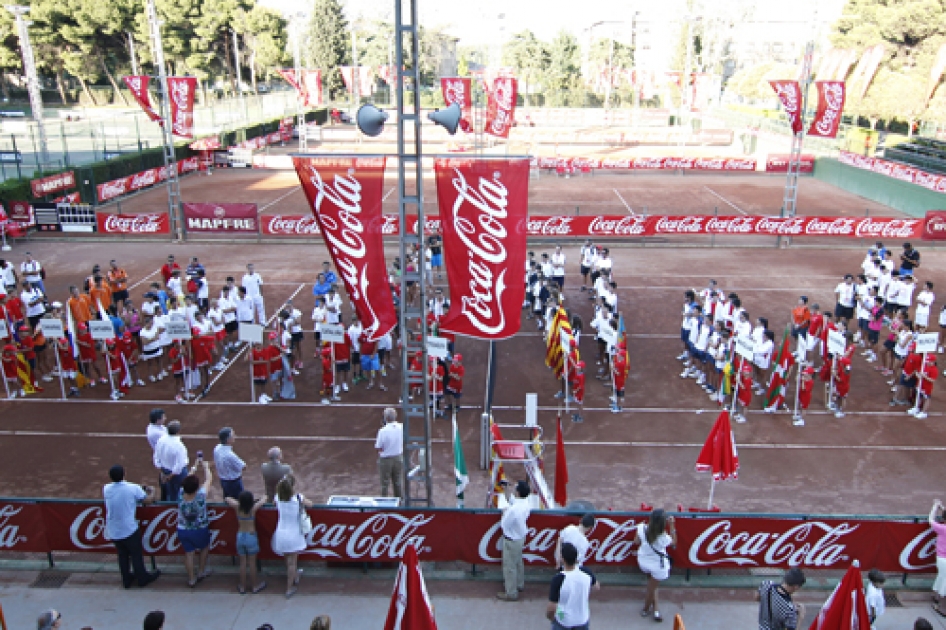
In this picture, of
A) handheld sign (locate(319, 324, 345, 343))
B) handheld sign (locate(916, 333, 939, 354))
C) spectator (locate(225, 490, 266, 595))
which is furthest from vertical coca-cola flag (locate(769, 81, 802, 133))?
spectator (locate(225, 490, 266, 595))

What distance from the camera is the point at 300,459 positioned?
13797 millimetres

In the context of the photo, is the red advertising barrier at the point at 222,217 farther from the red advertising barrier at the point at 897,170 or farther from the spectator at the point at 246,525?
the red advertising barrier at the point at 897,170

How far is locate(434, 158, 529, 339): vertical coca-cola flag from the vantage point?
913 cm

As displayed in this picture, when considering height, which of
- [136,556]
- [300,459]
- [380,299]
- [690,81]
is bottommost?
[300,459]

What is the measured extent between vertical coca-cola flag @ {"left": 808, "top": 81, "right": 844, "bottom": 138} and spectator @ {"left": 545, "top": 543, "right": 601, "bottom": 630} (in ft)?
84.1

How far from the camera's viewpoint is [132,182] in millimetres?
40438

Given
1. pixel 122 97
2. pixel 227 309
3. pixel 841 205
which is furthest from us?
pixel 122 97

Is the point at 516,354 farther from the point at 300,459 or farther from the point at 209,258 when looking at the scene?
the point at 209,258

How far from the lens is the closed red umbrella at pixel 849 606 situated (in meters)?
6.77

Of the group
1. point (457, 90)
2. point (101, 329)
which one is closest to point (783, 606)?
point (101, 329)

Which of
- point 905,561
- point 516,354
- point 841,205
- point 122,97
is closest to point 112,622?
point 905,561

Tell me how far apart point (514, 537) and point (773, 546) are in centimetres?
352

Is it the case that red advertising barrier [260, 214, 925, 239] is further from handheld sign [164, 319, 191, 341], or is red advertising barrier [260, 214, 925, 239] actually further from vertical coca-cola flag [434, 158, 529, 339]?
vertical coca-cola flag [434, 158, 529, 339]

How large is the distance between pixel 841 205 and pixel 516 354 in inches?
1138
